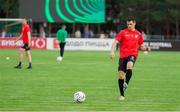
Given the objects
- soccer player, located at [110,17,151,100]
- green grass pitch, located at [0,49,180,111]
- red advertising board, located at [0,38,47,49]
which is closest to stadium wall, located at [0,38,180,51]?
red advertising board, located at [0,38,47,49]

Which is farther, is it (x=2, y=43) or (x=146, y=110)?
(x=2, y=43)

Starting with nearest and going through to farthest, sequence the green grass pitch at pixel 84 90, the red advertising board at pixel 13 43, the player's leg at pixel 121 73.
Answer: the green grass pitch at pixel 84 90, the player's leg at pixel 121 73, the red advertising board at pixel 13 43

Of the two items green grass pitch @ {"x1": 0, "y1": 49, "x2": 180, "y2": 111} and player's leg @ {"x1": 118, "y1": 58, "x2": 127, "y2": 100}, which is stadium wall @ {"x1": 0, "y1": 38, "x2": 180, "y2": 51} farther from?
player's leg @ {"x1": 118, "y1": 58, "x2": 127, "y2": 100}

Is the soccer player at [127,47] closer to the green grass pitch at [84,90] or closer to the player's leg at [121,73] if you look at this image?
the player's leg at [121,73]

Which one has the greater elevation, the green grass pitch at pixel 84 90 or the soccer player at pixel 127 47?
the soccer player at pixel 127 47

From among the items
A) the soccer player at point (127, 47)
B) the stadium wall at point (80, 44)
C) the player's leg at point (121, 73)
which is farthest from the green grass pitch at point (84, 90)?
the stadium wall at point (80, 44)

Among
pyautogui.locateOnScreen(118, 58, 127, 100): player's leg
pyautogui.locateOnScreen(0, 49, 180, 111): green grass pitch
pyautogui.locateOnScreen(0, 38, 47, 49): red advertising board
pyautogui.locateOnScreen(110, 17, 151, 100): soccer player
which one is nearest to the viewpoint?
pyautogui.locateOnScreen(0, 49, 180, 111): green grass pitch

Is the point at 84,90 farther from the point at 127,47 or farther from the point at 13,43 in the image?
the point at 13,43

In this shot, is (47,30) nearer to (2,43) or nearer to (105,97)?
(2,43)

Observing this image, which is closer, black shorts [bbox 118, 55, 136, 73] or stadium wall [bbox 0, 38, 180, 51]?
black shorts [bbox 118, 55, 136, 73]

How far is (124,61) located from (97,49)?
108ft

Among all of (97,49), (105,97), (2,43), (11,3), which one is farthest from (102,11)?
(105,97)

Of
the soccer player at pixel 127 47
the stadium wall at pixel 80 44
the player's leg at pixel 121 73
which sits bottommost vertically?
the stadium wall at pixel 80 44

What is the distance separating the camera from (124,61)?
46.8 feet
